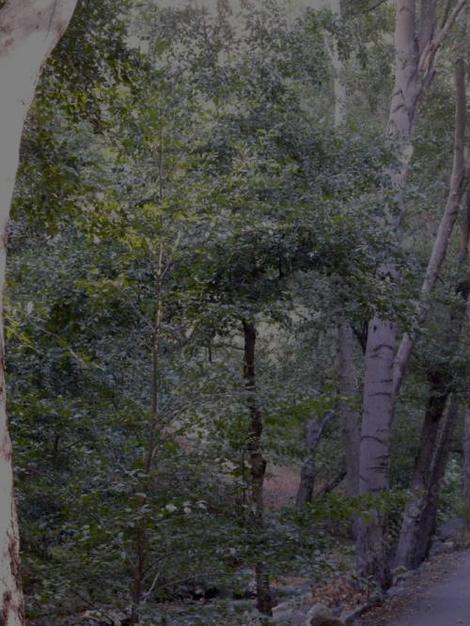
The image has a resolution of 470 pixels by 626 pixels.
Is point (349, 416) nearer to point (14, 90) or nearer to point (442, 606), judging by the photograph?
point (442, 606)

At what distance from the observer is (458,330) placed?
49.0ft

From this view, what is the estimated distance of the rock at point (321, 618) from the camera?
885cm

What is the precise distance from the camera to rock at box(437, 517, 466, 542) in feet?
75.4

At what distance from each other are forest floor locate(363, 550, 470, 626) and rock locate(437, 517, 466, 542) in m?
9.11

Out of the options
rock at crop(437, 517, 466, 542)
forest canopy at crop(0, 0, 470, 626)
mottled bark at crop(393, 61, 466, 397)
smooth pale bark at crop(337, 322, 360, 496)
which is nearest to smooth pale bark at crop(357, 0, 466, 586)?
forest canopy at crop(0, 0, 470, 626)

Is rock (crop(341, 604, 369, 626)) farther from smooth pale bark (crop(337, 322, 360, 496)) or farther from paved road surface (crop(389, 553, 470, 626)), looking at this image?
smooth pale bark (crop(337, 322, 360, 496))

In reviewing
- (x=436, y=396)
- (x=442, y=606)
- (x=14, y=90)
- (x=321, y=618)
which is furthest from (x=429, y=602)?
(x=14, y=90)

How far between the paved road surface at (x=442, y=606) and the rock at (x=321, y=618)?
1.19 m

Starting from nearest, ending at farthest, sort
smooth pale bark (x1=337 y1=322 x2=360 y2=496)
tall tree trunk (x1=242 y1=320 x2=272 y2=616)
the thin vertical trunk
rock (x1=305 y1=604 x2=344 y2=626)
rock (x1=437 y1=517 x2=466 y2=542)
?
the thin vertical trunk → tall tree trunk (x1=242 y1=320 x2=272 y2=616) → rock (x1=305 y1=604 x2=344 y2=626) → smooth pale bark (x1=337 y1=322 x2=360 y2=496) → rock (x1=437 y1=517 x2=466 y2=542)

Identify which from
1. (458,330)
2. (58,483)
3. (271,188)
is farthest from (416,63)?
(58,483)

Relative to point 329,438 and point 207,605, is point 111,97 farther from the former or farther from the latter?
point 329,438

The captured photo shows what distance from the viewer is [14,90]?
3.57 metres

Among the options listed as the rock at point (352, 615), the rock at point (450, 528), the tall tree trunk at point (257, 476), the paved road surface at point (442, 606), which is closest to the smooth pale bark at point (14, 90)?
the tall tree trunk at point (257, 476)

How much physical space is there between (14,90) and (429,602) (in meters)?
9.81
